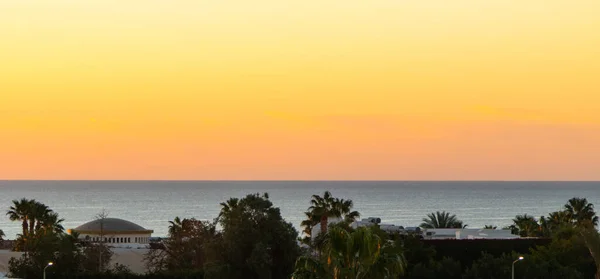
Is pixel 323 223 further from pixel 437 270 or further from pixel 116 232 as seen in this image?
pixel 116 232

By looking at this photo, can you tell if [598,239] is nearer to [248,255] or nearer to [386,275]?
[248,255]

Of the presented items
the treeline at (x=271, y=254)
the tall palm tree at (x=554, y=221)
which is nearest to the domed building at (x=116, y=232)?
the treeline at (x=271, y=254)

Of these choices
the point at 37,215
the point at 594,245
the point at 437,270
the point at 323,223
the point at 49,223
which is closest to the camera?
the point at 437,270

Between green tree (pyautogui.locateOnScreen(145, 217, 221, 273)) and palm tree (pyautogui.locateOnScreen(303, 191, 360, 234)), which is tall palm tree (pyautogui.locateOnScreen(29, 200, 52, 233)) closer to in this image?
green tree (pyautogui.locateOnScreen(145, 217, 221, 273))

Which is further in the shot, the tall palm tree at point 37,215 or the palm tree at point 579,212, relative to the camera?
the palm tree at point 579,212

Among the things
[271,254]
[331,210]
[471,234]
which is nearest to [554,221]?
[471,234]

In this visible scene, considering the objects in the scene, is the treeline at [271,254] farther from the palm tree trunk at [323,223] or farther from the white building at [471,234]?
the white building at [471,234]

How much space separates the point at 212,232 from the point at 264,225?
12680 millimetres

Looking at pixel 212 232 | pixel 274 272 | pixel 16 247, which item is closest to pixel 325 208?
pixel 212 232

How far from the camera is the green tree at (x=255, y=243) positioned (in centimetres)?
6988

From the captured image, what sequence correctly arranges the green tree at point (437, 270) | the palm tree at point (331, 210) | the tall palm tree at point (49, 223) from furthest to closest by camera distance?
the tall palm tree at point (49, 223) < the palm tree at point (331, 210) < the green tree at point (437, 270)

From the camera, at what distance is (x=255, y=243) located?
231 feet

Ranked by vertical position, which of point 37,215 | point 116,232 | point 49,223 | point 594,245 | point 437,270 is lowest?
point 437,270

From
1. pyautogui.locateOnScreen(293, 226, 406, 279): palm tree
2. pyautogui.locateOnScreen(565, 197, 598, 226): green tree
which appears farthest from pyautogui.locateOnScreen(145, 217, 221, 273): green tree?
pyautogui.locateOnScreen(565, 197, 598, 226): green tree
